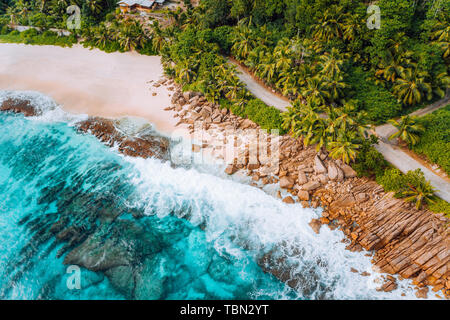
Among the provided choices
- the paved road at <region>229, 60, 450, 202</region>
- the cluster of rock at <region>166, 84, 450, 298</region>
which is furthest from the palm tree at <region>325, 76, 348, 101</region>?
the cluster of rock at <region>166, 84, 450, 298</region>

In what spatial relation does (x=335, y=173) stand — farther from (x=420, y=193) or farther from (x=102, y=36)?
(x=102, y=36)

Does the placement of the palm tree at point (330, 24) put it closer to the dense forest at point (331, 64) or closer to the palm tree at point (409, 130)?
the dense forest at point (331, 64)

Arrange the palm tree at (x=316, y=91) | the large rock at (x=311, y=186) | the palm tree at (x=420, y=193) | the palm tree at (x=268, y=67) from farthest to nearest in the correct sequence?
1. the palm tree at (x=268, y=67)
2. the palm tree at (x=316, y=91)
3. the large rock at (x=311, y=186)
4. the palm tree at (x=420, y=193)

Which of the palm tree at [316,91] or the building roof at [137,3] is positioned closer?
the palm tree at [316,91]

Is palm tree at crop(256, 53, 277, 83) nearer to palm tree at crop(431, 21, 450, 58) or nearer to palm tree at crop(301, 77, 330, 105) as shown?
palm tree at crop(301, 77, 330, 105)

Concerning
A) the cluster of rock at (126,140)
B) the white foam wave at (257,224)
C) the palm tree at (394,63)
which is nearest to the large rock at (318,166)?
the white foam wave at (257,224)


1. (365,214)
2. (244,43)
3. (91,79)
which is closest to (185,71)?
(244,43)

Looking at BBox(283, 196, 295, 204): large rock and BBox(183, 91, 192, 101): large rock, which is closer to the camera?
BBox(283, 196, 295, 204): large rock

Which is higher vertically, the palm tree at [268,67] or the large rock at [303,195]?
the palm tree at [268,67]
